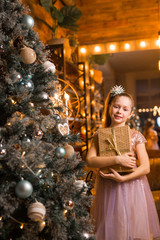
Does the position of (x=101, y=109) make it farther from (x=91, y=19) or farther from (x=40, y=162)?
(x=40, y=162)

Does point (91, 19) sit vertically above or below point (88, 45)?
above

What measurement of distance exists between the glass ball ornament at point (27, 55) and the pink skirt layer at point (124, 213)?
954 mm

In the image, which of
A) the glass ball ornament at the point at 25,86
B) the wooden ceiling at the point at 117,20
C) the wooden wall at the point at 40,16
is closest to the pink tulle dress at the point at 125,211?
the glass ball ornament at the point at 25,86

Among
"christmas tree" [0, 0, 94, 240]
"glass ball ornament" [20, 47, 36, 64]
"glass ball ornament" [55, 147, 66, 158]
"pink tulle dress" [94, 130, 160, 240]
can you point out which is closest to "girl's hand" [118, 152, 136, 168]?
"pink tulle dress" [94, 130, 160, 240]

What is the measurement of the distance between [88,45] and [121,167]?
13.3 ft

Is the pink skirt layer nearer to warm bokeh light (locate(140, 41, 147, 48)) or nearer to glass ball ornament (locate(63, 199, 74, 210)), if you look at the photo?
glass ball ornament (locate(63, 199, 74, 210))

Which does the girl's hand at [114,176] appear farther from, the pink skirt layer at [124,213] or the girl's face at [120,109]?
the girl's face at [120,109]

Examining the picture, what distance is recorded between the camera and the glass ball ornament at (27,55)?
5.08ft

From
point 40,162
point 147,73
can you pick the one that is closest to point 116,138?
point 40,162

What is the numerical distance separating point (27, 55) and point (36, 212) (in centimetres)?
82

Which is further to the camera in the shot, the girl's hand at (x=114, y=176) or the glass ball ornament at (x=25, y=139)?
the girl's hand at (x=114, y=176)

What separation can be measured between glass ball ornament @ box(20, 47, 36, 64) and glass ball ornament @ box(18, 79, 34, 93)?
109mm

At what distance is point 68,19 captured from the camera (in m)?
4.20

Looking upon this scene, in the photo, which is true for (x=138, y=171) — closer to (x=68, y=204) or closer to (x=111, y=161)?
(x=111, y=161)
